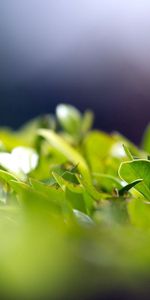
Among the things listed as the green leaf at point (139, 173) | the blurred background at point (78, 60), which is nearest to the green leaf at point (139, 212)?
the green leaf at point (139, 173)

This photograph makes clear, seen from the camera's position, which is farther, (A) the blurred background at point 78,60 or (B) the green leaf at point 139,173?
(A) the blurred background at point 78,60

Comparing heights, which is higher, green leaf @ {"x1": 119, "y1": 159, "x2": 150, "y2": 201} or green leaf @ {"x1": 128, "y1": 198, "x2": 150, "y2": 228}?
green leaf @ {"x1": 119, "y1": 159, "x2": 150, "y2": 201}

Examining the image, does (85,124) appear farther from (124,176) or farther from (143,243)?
(143,243)

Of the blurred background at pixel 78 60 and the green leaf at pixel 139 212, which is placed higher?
the blurred background at pixel 78 60

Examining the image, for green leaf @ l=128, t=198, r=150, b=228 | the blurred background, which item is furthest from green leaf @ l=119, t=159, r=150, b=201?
the blurred background

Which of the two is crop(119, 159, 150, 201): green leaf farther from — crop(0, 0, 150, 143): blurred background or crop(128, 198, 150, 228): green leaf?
crop(0, 0, 150, 143): blurred background

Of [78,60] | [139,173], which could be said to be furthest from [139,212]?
[78,60]

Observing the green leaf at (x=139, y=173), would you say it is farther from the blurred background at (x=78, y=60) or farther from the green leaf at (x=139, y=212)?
the blurred background at (x=78, y=60)
